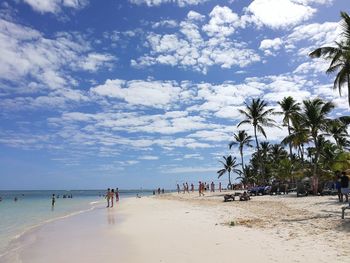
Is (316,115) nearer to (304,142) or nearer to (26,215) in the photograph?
(304,142)

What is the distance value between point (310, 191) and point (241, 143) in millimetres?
29035

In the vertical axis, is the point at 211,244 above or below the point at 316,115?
below

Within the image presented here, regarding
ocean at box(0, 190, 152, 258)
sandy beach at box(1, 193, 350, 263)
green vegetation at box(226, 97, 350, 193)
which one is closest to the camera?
sandy beach at box(1, 193, 350, 263)

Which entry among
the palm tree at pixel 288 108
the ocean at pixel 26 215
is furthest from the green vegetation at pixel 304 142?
the ocean at pixel 26 215

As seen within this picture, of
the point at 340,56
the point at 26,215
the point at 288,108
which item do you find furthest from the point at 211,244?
the point at 288,108

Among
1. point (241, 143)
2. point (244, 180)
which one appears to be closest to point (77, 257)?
point (241, 143)

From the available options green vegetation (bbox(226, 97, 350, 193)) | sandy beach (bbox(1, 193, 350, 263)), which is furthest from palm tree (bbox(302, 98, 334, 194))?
sandy beach (bbox(1, 193, 350, 263))

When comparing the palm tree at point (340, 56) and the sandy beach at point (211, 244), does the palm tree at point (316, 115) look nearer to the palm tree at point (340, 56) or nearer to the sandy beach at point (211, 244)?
the palm tree at point (340, 56)

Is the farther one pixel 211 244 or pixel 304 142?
pixel 304 142

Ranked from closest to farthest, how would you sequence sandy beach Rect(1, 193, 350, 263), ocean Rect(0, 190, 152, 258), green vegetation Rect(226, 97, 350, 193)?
sandy beach Rect(1, 193, 350, 263) → ocean Rect(0, 190, 152, 258) → green vegetation Rect(226, 97, 350, 193)

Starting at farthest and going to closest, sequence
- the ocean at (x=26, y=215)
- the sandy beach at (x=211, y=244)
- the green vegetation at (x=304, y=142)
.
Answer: the green vegetation at (x=304, y=142) < the ocean at (x=26, y=215) < the sandy beach at (x=211, y=244)

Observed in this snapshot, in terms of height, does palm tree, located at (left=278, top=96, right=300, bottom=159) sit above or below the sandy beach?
above

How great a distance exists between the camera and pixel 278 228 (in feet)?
40.1

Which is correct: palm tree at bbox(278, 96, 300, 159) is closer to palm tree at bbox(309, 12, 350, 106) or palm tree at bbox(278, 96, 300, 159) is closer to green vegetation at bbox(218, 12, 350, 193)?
green vegetation at bbox(218, 12, 350, 193)
